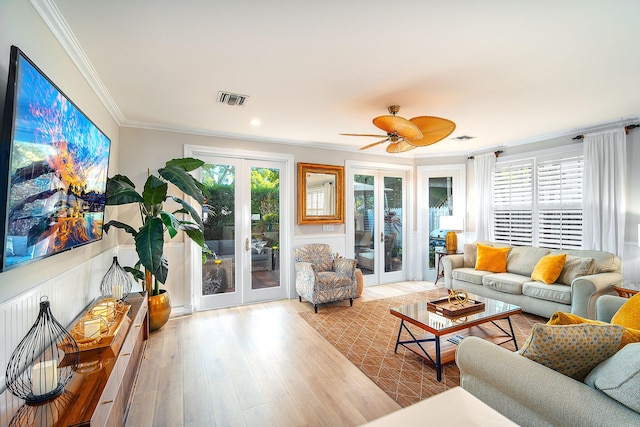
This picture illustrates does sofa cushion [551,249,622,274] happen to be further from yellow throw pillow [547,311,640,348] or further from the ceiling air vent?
the ceiling air vent

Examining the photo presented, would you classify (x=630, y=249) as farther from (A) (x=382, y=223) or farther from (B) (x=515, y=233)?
(A) (x=382, y=223)

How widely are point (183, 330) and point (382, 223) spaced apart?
3.88 metres

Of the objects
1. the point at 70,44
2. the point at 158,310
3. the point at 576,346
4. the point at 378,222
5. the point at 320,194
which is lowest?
the point at 158,310

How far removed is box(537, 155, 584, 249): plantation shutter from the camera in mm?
4426

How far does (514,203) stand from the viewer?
5172 millimetres

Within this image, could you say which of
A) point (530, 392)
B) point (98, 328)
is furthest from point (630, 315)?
point (98, 328)

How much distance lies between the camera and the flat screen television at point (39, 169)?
129 centimetres

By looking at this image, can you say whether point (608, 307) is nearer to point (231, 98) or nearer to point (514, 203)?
point (514, 203)

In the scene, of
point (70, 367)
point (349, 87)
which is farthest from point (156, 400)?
point (349, 87)

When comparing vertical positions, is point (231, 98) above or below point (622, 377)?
above

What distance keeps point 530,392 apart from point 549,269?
10.5ft

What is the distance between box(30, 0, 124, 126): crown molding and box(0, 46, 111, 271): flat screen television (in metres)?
0.50

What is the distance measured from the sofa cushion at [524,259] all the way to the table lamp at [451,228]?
41.4 inches

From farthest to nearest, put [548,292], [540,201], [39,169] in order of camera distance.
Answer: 1. [540,201]
2. [548,292]
3. [39,169]
